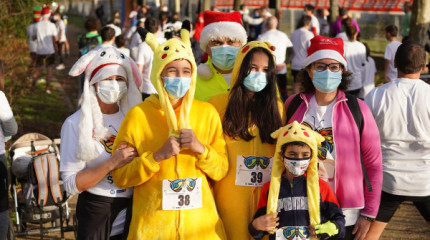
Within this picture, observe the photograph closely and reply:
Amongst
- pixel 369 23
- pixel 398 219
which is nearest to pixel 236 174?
pixel 398 219

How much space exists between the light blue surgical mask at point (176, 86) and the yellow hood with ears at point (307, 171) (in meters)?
0.63

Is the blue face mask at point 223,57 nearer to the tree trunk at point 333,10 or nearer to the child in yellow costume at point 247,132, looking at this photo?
the child in yellow costume at point 247,132

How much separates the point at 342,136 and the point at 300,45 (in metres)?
8.39

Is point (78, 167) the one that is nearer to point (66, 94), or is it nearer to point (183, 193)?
point (183, 193)

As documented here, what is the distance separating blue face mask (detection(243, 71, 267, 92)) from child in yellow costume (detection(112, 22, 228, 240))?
15.2 inches

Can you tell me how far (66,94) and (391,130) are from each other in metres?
11.6

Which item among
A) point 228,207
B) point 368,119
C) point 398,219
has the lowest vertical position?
point 398,219

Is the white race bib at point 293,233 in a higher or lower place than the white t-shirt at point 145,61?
lower

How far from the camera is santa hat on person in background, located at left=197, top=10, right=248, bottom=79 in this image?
14.9 ft

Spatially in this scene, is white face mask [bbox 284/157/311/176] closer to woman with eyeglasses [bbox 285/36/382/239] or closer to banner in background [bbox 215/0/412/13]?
woman with eyeglasses [bbox 285/36/382/239]

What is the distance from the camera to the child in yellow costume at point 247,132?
3.57 m

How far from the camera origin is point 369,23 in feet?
72.7

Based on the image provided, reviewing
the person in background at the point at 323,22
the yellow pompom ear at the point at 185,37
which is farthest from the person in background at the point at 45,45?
the yellow pompom ear at the point at 185,37

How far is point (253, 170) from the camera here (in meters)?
3.60
